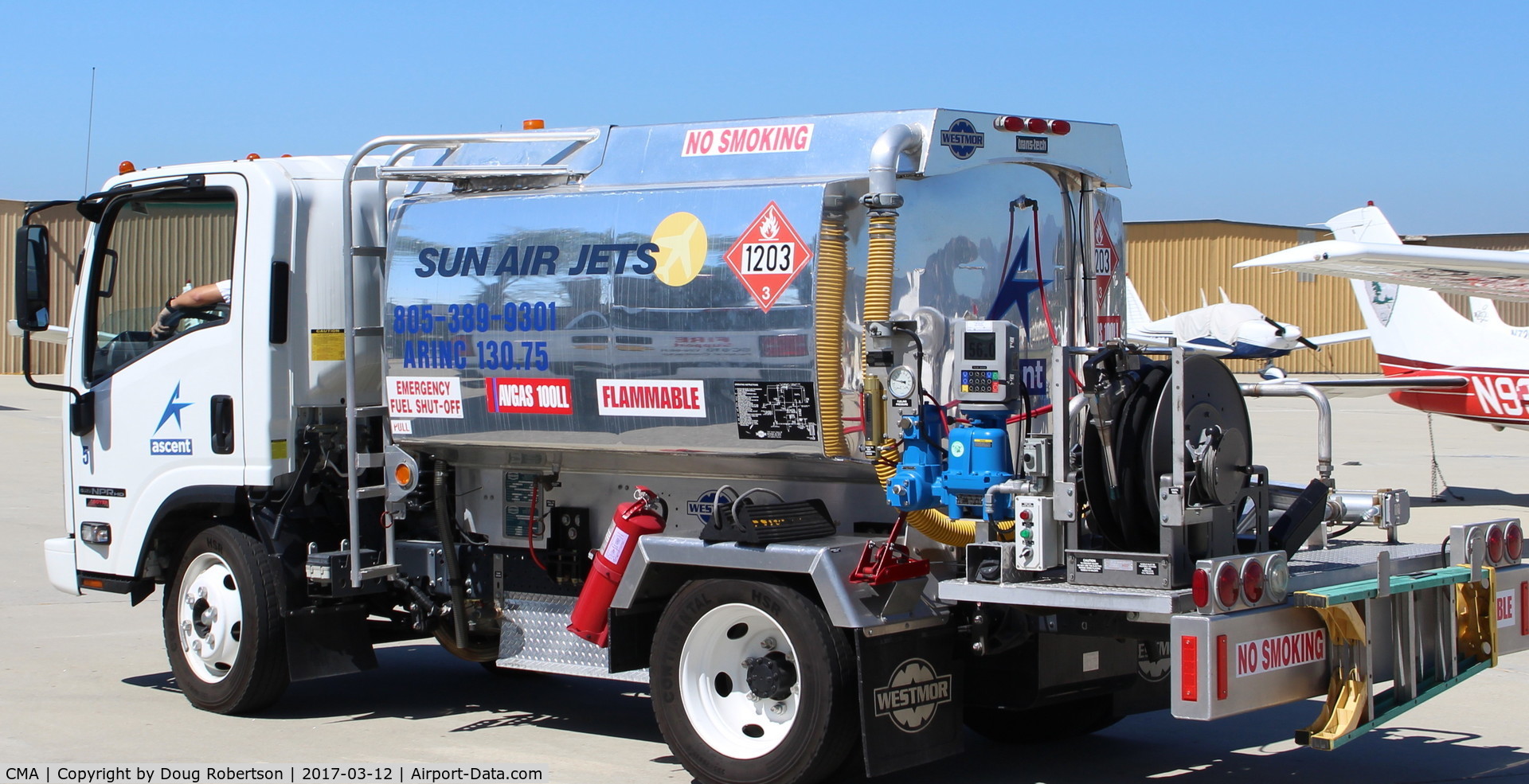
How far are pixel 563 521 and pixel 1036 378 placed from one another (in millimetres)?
2259

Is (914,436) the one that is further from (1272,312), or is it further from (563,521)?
(1272,312)

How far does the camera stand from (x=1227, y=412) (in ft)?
18.4

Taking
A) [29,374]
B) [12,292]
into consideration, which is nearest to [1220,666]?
[29,374]

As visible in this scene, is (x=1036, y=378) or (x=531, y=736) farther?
(x=531, y=736)

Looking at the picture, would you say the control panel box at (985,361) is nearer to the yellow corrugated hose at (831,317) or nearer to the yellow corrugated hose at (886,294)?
the yellow corrugated hose at (886,294)

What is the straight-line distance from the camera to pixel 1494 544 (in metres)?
6.09

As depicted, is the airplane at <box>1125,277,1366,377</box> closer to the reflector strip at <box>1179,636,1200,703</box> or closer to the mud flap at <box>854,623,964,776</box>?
the mud flap at <box>854,623,964,776</box>

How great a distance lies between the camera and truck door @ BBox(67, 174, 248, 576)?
7.57m

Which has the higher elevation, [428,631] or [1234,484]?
[1234,484]

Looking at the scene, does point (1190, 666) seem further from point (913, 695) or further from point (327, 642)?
point (327, 642)

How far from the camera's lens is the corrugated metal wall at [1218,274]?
5516 cm

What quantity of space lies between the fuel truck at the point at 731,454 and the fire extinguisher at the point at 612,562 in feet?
0.07

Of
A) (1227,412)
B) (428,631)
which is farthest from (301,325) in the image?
(1227,412)

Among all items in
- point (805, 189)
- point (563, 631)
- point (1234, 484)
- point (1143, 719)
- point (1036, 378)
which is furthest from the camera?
point (1143, 719)
